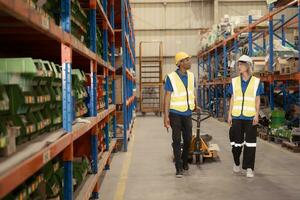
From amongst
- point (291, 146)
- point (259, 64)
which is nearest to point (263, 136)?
point (291, 146)

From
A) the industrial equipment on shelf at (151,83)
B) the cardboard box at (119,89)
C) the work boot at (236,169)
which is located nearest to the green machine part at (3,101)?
the work boot at (236,169)

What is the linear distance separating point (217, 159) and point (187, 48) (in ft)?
53.3

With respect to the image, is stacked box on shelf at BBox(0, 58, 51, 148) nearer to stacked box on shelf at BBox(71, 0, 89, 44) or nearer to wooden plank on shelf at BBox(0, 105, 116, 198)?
wooden plank on shelf at BBox(0, 105, 116, 198)

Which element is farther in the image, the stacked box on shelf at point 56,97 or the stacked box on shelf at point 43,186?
the stacked box on shelf at point 56,97

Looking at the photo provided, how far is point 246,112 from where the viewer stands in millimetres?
6492

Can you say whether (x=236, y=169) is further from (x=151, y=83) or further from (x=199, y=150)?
A: (x=151, y=83)

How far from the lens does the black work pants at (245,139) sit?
21.2ft

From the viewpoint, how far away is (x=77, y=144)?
18.6 feet

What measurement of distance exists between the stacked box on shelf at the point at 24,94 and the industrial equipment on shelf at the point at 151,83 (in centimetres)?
1771

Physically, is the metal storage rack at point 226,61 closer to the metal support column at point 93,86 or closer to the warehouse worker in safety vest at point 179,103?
the warehouse worker in safety vest at point 179,103

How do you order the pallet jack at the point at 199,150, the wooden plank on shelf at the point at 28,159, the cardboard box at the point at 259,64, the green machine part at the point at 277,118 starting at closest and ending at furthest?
the wooden plank on shelf at the point at 28,159
the pallet jack at the point at 199,150
the green machine part at the point at 277,118
the cardboard box at the point at 259,64

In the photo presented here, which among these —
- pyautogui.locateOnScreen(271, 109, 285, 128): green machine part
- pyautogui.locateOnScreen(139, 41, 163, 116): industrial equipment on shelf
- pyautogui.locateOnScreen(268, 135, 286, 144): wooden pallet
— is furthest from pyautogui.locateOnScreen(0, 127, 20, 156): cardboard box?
pyautogui.locateOnScreen(139, 41, 163, 116): industrial equipment on shelf

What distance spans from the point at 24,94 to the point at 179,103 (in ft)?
14.1

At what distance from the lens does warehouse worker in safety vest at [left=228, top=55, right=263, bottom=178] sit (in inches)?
254
